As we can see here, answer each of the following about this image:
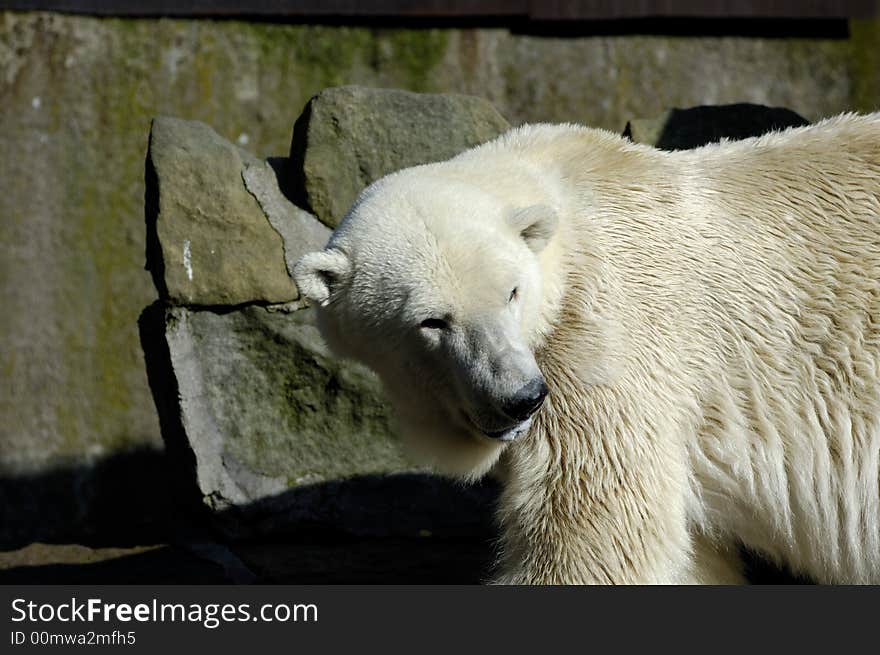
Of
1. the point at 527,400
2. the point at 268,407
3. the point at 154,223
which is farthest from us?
the point at 268,407

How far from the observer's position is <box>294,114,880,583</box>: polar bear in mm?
3133

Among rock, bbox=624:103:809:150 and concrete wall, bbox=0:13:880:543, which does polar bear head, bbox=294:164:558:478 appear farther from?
concrete wall, bbox=0:13:880:543

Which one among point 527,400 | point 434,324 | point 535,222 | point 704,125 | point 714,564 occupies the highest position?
point 535,222

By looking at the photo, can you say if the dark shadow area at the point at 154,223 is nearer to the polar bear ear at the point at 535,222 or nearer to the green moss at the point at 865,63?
the polar bear ear at the point at 535,222

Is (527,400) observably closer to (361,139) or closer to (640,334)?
(640,334)

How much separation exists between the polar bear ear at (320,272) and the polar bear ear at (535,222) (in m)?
0.54

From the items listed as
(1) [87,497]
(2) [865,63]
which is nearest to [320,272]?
(1) [87,497]

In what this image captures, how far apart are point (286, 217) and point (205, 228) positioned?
41cm

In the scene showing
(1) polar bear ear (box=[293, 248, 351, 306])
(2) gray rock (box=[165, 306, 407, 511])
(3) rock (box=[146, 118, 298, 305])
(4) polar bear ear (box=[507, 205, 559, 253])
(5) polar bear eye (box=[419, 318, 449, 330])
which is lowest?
(2) gray rock (box=[165, 306, 407, 511])

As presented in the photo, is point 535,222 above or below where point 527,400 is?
above

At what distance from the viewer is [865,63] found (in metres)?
Result: 7.26

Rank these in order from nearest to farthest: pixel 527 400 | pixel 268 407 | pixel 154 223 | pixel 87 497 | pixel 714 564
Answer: pixel 527 400
pixel 714 564
pixel 154 223
pixel 268 407
pixel 87 497

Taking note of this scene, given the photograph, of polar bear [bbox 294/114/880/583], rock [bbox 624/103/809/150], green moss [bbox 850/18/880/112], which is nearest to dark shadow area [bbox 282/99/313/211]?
rock [bbox 624/103/809/150]

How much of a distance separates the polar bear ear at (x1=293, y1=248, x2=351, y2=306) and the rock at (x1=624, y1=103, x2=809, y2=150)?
98.9 inches
